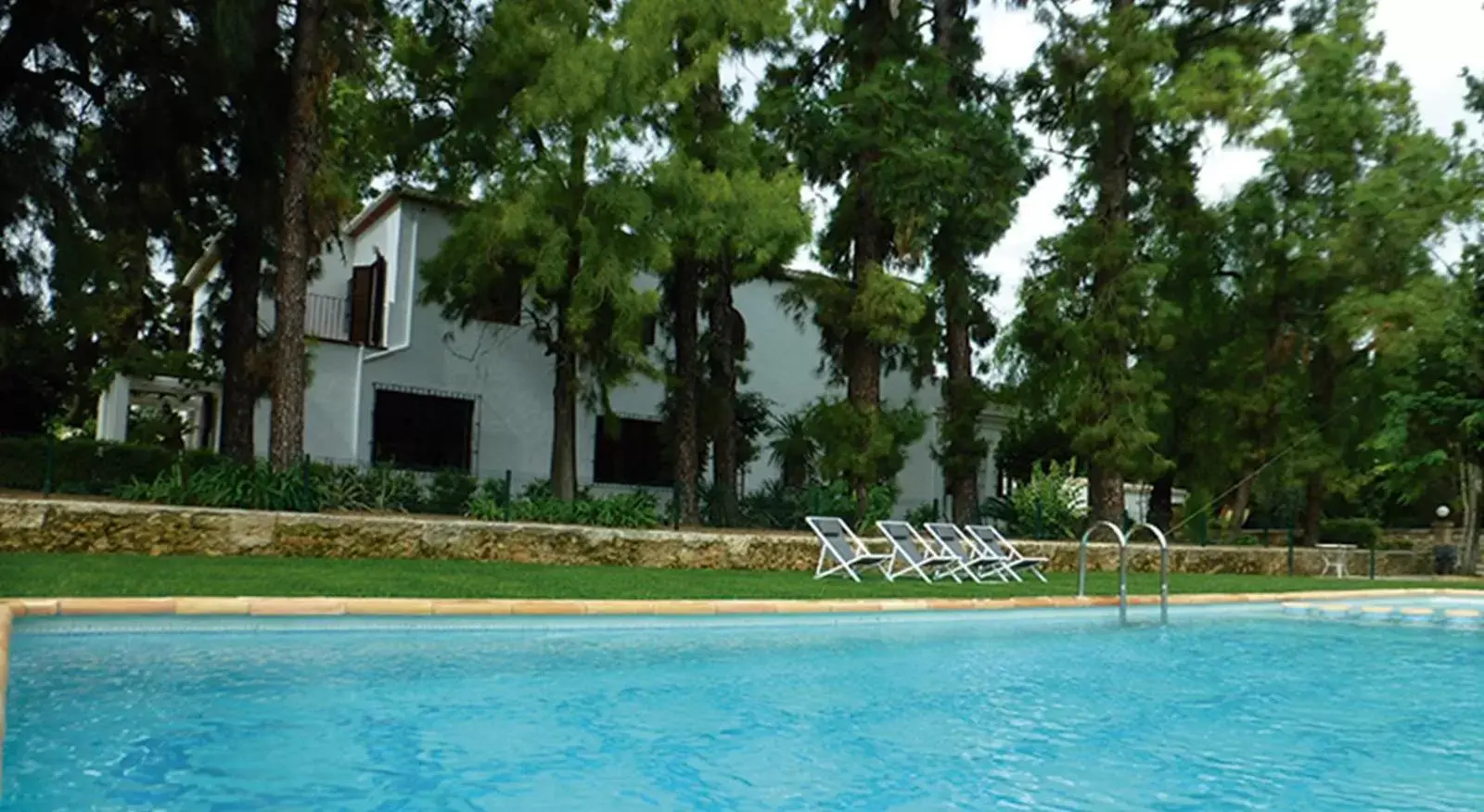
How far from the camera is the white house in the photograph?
840 inches

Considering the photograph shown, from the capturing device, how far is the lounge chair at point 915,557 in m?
16.2

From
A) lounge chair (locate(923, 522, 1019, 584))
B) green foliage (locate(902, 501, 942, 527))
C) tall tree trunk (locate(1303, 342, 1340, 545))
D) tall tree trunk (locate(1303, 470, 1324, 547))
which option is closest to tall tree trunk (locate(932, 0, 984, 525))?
green foliage (locate(902, 501, 942, 527))

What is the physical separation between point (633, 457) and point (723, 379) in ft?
13.6

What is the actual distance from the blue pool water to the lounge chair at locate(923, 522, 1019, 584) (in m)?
5.66

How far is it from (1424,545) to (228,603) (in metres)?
32.2

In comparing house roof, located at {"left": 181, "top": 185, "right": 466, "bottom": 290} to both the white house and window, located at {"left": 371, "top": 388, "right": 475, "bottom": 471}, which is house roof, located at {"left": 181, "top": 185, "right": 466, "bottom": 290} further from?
window, located at {"left": 371, "top": 388, "right": 475, "bottom": 471}

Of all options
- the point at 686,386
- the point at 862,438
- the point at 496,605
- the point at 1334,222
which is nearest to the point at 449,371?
the point at 686,386

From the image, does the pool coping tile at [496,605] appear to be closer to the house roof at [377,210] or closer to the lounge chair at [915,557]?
the lounge chair at [915,557]

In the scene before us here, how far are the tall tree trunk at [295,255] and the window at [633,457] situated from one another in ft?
29.8

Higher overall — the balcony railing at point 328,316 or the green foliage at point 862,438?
the balcony railing at point 328,316

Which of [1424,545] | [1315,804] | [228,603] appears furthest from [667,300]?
[1424,545]

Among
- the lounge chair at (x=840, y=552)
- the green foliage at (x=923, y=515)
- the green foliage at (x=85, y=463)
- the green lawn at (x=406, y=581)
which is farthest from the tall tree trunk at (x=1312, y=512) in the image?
the green foliage at (x=85, y=463)

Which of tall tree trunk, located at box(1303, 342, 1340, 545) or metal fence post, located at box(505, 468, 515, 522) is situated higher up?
tall tree trunk, located at box(1303, 342, 1340, 545)

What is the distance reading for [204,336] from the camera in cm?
2011
